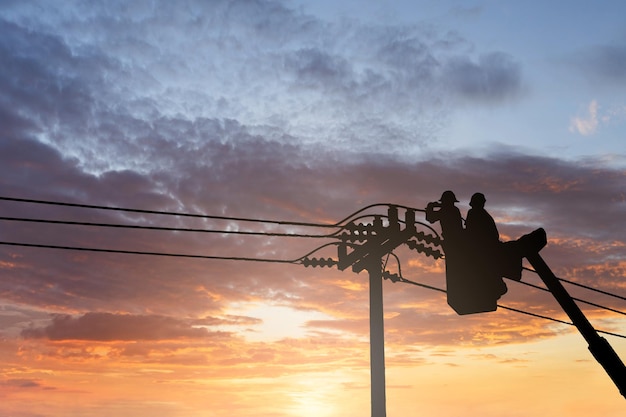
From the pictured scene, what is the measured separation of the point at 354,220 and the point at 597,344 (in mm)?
9660

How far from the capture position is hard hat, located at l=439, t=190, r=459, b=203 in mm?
12070

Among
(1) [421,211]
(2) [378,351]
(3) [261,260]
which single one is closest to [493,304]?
(2) [378,351]

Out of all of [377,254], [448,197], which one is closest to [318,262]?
[377,254]

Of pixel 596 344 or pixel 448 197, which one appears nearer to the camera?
pixel 596 344

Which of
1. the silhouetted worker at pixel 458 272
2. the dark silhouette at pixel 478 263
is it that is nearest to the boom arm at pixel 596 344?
the dark silhouette at pixel 478 263

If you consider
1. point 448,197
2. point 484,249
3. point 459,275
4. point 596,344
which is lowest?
point 596,344

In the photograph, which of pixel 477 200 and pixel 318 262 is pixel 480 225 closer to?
pixel 477 200

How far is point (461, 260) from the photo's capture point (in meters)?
10.1

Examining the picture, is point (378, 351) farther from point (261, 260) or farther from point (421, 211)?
point (261, 260)

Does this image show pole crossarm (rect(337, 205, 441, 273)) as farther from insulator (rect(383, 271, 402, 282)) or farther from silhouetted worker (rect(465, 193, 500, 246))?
silhouetted worker (rect(465, 193, 500, 246))

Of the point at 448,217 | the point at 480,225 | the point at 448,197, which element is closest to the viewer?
the point at 480,225

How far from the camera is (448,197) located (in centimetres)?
1220

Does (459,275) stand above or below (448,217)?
below

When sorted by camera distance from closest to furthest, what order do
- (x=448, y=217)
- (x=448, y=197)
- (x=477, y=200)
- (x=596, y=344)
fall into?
(x=596, y=344) < (x=477, y=200) < (x=448, y=217) < (x=448, y=197)
